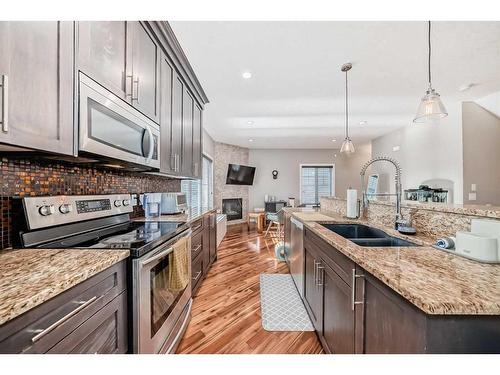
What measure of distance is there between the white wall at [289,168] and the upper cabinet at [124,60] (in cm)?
552

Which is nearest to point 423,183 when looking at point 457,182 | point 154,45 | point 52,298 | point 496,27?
point 457,182

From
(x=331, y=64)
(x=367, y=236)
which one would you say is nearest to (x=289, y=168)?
(x=331, y=64)

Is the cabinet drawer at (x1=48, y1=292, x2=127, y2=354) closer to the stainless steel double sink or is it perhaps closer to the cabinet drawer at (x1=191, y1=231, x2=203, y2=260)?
the cabinet drawer at (x1=191, y1=231, x2=203, y2=260)

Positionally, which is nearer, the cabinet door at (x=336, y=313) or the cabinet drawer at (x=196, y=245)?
the cabinet door at (x=336, y=313)

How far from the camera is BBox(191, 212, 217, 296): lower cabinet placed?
2.18m

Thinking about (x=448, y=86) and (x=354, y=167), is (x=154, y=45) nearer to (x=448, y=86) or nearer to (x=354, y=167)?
(x=448, y=86)

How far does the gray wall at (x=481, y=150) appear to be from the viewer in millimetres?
3387

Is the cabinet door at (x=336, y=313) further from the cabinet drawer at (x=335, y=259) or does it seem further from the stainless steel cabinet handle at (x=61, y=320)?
the stainless steel cabinet handle at (x=61, y=320)

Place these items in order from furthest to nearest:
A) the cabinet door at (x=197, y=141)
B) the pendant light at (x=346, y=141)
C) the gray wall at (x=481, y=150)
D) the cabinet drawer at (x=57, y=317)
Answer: the gray wall at (x=481, y=150) → the cabinet door at (x=197, y=141) → the pendant light at (x=346, y=141) → the cabinet drawer at (x=57, y=317)

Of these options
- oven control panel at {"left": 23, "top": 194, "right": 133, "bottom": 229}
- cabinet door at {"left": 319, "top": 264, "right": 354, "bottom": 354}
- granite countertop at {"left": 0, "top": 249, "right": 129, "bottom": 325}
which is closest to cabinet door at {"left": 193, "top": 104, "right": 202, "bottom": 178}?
oven control panel at {"left": 23, "top": 194, "right": 133, "bottom": 229}

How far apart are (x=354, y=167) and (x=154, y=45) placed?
23.5 feet

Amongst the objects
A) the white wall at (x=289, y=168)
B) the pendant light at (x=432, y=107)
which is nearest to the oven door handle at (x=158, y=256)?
the pendant light at (x=432, y=107)
